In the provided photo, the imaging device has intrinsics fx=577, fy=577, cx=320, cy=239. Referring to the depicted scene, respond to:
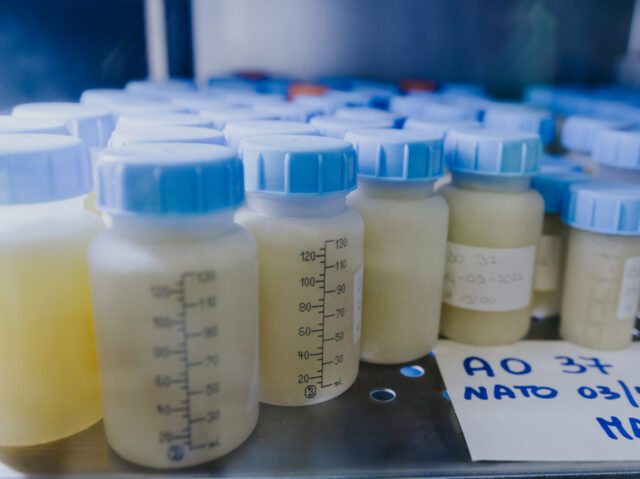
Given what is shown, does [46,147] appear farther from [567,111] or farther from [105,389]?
[567,111]

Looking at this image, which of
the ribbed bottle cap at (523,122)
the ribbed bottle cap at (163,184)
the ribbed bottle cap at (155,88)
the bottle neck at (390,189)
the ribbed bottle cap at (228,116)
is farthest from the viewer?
the ribbed bottle cap at (155,88)

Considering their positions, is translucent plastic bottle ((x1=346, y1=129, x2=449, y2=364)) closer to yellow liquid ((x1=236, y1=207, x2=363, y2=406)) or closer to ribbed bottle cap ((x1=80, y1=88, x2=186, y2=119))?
yellow liquid ((x1=236, y1=207, x2=363, y2=406))

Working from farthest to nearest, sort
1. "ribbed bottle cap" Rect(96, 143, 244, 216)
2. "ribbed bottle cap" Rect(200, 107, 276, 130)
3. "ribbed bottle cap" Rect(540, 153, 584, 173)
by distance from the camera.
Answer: "ribbed bottle cap" Rect(540, 153, 584, 173)
"ribbed bottle cap" Rect(200, 107, 276, 130)
"ribbed bottle cap" Rect(96, 143, 244, 216)

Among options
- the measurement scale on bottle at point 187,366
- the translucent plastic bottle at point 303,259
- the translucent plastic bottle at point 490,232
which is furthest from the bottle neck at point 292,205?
the translucent plastic bottle at point 490,232

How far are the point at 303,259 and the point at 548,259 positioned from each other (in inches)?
17.2

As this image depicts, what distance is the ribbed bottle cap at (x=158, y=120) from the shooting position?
2.30 ft

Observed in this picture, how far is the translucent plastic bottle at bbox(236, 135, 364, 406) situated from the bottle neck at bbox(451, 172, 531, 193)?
206mm

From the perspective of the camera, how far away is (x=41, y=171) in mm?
476

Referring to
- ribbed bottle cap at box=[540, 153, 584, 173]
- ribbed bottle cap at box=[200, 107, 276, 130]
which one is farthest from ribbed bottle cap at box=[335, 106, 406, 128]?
ribbed bottle cap at box=[540, 153, 584, 173]

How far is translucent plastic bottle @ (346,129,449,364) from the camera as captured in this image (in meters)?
0.63

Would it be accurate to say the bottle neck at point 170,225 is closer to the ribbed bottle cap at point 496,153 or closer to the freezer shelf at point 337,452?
the freezer shelf at point 337,452

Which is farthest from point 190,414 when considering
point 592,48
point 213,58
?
point 592,48

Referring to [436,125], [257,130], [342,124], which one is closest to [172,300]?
[257,130]

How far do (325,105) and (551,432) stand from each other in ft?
2.17
